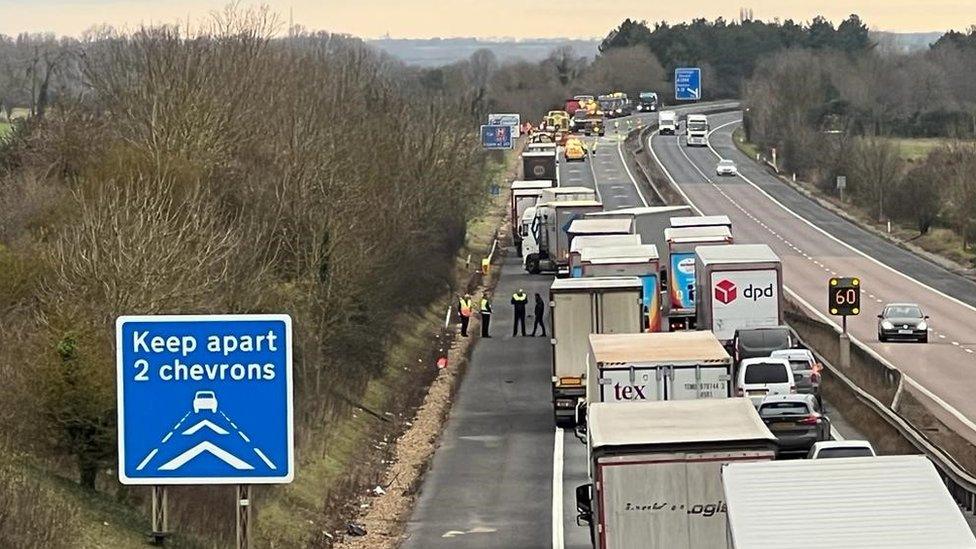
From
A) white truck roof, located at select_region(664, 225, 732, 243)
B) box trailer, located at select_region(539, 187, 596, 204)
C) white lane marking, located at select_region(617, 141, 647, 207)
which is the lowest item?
white lane marking, located at select_region(617, 141, 647, 207)

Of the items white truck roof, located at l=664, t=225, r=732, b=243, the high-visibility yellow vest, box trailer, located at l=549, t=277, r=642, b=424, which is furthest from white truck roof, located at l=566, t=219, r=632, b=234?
box trailer, located at l=549, t=277, r=642, b=424

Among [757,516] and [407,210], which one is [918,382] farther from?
[757,516]

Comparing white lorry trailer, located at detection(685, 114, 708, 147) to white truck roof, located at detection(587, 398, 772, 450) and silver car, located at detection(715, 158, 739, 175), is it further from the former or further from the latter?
white truck roof, located at detection(587, 398, 772, 450)

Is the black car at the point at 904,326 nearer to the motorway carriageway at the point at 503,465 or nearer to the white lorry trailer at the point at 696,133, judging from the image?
the motorway carriageway at the point at 503,465

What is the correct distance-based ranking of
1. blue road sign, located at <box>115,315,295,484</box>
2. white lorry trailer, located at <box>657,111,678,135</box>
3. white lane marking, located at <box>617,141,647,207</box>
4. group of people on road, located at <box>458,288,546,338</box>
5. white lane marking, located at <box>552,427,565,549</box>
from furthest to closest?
1. white lorry trailer, located at <box>657,111,678,135</box>
2. white lane marking, located at <box>617,141,647,207</box>
3. group of people on road, located at <box>458,288,546,338</box>
4. white lane marking, located at <box>552,427,565,549</box>
5. blue road sign, located at <box>115,315,295,484</box>

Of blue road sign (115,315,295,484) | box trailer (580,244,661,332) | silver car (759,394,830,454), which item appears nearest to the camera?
blue road sign (115,315,295,484)

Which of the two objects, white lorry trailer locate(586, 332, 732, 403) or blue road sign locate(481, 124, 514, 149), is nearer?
white lorry trailer locate(586, 332, 732, 403)

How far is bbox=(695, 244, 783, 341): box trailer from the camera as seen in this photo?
41750mm

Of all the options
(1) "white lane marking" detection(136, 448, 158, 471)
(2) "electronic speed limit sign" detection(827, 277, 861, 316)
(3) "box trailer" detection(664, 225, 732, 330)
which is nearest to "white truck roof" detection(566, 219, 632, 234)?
(3) "box trailer" detection(664, 225, 732, 330)

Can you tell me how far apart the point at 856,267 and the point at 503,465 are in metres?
45.1

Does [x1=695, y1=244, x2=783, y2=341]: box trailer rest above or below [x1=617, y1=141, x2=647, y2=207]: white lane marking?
above

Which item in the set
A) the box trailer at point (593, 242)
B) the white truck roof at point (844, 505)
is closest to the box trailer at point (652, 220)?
the box trailer at point (593, 242)

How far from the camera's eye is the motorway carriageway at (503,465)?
86.7 feet

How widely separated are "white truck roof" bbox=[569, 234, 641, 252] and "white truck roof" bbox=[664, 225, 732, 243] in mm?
1007
